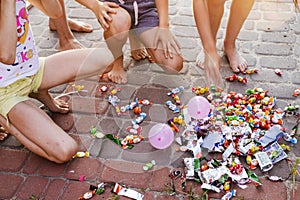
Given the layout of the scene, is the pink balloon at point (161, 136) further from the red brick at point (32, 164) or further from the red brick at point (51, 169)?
the red brick at point (32, 164)

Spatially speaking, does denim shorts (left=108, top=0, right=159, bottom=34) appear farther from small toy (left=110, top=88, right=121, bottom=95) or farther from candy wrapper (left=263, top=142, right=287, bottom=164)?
candy wrapper (left=263, top=142, right=287, bottom=164)

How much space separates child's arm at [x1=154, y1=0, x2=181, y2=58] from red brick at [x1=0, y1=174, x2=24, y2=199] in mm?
1126

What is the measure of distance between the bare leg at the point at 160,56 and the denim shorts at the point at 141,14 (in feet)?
0.16

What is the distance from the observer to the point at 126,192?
209 cm

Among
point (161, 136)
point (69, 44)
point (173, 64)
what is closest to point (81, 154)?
point (161, 136)

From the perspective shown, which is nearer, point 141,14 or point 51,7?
point 51,7

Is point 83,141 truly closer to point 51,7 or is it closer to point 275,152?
point 51,7

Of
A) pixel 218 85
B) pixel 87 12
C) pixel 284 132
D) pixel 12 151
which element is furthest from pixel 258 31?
pixel 12 151

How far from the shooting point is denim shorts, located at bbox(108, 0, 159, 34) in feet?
8.75

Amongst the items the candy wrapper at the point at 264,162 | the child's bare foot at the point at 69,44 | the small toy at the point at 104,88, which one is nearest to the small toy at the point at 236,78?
the candy wrapper at the point at 264,162

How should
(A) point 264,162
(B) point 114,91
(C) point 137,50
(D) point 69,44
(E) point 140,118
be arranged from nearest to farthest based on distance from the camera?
1. (A) point 264,162
2. (E) point 140,118
3. (B) point 114,91
4. (C) point 137,50
5. (D) point 69,44

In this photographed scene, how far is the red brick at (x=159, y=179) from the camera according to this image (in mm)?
2113

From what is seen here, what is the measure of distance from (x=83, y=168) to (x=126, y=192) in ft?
0.97

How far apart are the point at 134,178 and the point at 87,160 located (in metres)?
0.30
